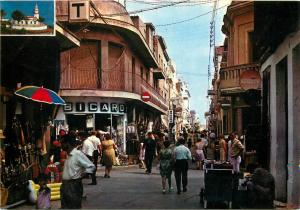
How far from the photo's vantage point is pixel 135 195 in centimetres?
1407

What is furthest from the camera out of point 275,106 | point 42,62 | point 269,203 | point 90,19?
point 90,19

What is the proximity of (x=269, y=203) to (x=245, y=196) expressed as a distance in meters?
0.81

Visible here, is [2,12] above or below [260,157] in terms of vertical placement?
above

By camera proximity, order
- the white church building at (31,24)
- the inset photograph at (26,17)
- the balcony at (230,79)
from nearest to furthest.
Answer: the inset photograph at (26,17), the white church building at (31,24), the balcony at (230,79)

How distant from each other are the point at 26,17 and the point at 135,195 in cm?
524

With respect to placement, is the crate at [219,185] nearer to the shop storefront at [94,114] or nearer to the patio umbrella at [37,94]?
the patio umbrella at [37,94]

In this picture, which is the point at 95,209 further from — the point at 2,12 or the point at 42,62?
the point at 42,62

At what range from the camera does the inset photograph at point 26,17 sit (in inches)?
468

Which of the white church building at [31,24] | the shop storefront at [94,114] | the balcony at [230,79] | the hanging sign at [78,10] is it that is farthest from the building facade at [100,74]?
the white church building at [31,24]

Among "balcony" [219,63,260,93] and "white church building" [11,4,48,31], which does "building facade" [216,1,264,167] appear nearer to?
"balcony" [219,63,260,93]

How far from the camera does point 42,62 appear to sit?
680 inches

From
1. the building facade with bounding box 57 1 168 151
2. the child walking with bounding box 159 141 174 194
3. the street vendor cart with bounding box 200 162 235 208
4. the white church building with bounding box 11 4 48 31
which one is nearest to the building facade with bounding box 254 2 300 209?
Answer: the street vendor cart with bounding box 200 162 235 208


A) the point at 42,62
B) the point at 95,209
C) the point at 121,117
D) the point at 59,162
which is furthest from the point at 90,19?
the point at 95,209

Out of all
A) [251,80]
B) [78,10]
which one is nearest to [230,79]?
[78,10]
